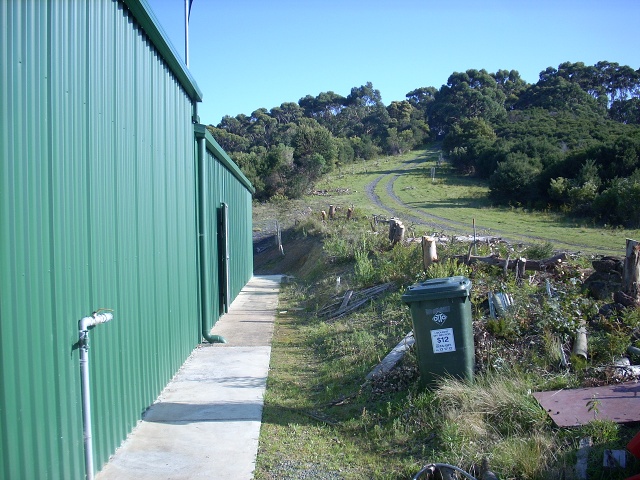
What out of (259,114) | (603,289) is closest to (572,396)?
(603,289)

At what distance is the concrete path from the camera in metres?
4.84

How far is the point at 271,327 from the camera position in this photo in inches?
442

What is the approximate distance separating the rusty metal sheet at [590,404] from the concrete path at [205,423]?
2587mm

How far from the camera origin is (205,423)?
5.90 meters

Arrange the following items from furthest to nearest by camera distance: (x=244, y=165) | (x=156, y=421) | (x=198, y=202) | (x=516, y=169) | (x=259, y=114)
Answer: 1. (x=259, y=114)
2. (x=244, y=165)
3. (x=516, y=169)
4. (x=198, y=202)
5. (x=156, y=421)

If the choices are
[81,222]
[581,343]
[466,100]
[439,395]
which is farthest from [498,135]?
[81,222]

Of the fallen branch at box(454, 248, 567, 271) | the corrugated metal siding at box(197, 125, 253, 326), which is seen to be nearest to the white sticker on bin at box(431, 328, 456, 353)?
the fallen branch at box(454, 248, 567, 271)

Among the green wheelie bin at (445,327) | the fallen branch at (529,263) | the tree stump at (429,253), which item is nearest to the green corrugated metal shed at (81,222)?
the green wheelie bin at (445,327)

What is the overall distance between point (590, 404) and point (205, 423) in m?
3.57

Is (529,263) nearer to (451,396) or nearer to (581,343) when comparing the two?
(581,343)

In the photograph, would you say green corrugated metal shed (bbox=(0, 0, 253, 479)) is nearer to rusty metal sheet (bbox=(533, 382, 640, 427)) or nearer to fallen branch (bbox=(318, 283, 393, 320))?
rusty metal sheet (bbox=(533, 382, 640, 427))

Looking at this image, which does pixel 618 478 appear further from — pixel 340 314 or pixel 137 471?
pixel 340 314

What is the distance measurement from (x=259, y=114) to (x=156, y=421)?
8742 centimetres

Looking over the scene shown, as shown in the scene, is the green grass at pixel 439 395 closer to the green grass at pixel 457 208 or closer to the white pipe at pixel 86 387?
the white pipe at pixel 86 387
